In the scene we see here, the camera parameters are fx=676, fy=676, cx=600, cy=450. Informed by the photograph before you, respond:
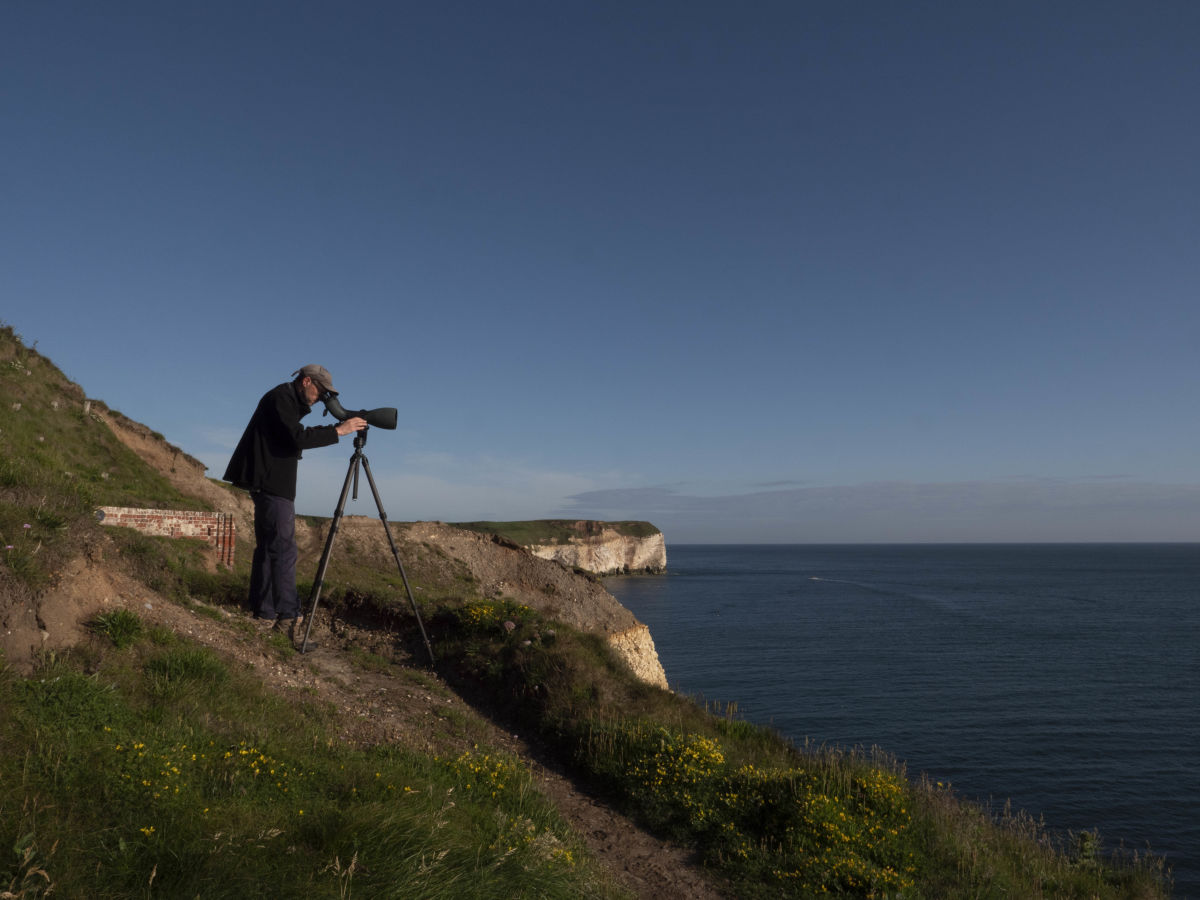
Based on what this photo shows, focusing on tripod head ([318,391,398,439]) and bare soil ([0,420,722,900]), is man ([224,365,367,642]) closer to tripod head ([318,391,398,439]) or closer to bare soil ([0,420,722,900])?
tripod head ([318,391,398,439])

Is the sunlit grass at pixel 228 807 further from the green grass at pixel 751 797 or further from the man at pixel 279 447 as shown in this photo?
the man at pixel 279 447

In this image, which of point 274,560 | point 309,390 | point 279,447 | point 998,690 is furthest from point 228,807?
point 998,690

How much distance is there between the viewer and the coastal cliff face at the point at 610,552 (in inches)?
4892

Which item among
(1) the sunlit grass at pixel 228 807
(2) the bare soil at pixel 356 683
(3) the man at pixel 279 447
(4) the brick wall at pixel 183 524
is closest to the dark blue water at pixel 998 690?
(2) the bare soil at pixel 356 683

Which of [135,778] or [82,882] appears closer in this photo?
[82,882]

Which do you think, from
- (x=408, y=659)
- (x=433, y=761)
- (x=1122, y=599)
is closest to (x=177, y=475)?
(x=408, y=659)

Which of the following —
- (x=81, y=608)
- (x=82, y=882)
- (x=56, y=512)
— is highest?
(x=56, y=512)

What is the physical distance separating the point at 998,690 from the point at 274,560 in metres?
40.9

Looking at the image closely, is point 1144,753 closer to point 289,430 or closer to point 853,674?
point 853,674

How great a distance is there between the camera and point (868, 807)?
24.0 ft

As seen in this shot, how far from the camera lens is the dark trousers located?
9.06 m

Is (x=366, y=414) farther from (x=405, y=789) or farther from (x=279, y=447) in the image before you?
(x=405, y=789)

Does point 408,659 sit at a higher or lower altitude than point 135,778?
lower

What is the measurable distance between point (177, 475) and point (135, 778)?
20.7m
